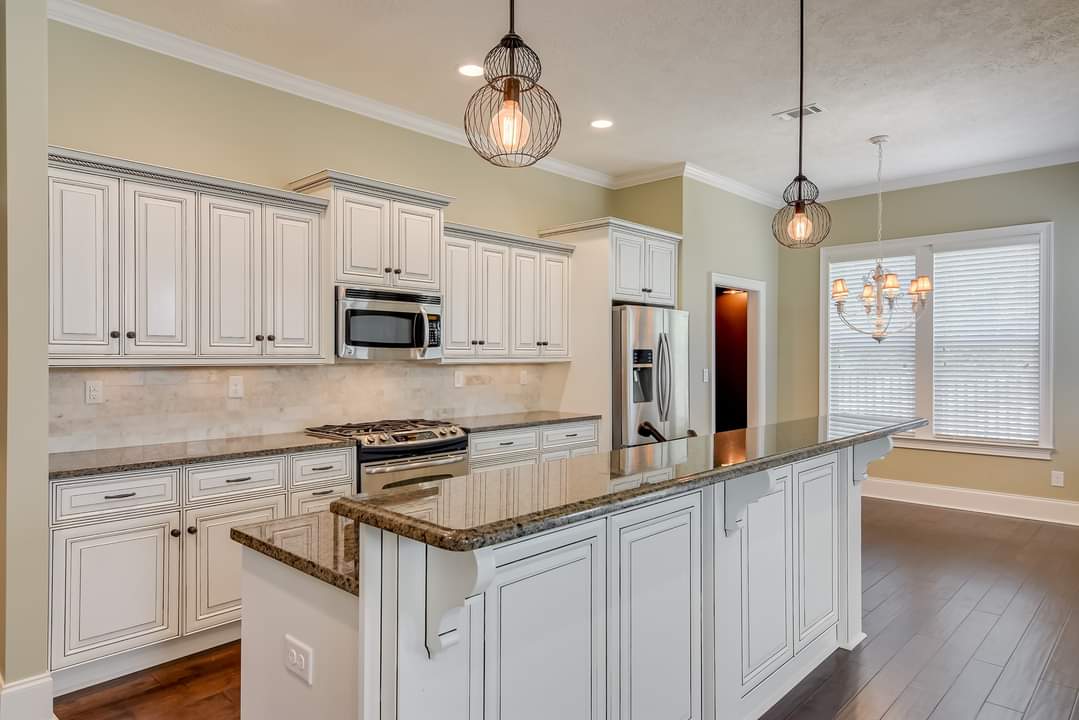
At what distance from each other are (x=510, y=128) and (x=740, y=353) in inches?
219

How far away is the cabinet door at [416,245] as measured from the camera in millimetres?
3891

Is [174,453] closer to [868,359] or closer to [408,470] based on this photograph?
[408,470]

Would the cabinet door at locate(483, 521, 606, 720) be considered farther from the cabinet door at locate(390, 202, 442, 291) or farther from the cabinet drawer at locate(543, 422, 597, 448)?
the cabinet drawer at locate(543, 422, 597, 448)

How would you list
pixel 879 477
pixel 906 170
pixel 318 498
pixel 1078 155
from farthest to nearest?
pixel 879 477, pixel 906 170, pixel 1078 155, pixel 318 498

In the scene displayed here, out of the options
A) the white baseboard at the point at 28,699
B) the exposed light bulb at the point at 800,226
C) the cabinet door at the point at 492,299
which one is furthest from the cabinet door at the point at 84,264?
the exposed light bulb at the point at 800,226

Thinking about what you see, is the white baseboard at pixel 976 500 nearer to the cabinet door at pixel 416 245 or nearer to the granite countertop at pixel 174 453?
the cabinet door at pixel 416 245

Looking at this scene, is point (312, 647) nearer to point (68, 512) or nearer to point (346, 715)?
point (346, 715)

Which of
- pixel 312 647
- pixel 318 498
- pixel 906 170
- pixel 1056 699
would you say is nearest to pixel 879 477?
pixel 906 170

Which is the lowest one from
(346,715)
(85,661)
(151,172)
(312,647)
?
(85,661)

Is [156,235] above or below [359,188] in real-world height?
below

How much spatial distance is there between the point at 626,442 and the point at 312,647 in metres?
3.61

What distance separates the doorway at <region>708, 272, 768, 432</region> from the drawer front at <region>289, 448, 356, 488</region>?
3.98 m

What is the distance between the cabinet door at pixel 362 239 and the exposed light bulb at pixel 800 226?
2.22 m

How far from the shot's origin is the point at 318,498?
3311 millimetres
